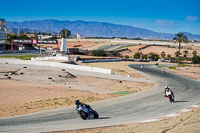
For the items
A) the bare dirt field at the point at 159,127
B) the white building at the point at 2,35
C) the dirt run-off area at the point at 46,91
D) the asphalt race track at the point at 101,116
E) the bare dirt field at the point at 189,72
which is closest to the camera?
the bare dirt field at the point at 159,127

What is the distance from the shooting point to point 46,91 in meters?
32.0

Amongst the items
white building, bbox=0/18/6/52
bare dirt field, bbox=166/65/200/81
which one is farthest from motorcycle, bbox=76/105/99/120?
white building, bbox=0/18/6/52

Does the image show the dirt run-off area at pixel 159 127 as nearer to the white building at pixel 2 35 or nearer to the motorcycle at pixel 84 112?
the motorcycle at pixel 84 112

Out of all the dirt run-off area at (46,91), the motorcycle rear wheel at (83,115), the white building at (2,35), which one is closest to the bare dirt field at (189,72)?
the dirt run-off area at (46,91)

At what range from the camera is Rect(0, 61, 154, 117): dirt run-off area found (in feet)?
79.8

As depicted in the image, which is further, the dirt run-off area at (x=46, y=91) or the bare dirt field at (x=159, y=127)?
the dirt run-off area at (x=46, y=91)

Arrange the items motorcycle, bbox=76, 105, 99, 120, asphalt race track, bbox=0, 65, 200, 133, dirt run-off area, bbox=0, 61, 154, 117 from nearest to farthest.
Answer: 1. asphalt race track, bbox=0, 65, 200, 133
2. motorcycle, bbox=76, 105, 99, 120
3. dirt run-off area, bbox=0, 61, 154, 117

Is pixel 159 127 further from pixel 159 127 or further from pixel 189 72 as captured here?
pixel 189 72

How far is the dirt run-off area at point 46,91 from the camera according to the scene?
2433 cm

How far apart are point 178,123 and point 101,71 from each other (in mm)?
34496

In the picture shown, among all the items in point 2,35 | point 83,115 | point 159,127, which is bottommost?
point 159,127

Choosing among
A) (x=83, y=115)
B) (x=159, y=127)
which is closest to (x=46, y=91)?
(x=83, y=115)

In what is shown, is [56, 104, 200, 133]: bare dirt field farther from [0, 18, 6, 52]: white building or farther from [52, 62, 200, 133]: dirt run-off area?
[0, 18, 6, 52]: white building

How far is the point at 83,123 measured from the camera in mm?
18359
